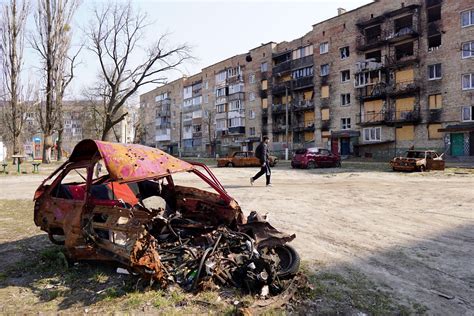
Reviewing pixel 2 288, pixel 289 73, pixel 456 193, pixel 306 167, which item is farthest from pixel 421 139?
pixel 2 288

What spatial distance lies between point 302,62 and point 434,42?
16.1 m

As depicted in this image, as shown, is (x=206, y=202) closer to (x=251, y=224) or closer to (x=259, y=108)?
(x=251, y=224)

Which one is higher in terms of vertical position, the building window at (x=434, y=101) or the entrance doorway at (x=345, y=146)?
the building window at (x=434, y=101)

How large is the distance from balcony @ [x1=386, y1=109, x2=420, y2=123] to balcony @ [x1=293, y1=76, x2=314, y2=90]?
38.4ft

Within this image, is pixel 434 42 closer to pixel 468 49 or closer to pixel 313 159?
pixel 468 49

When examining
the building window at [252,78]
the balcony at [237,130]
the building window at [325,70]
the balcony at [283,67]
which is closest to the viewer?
the building window at [325,70]

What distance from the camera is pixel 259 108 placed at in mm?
52812

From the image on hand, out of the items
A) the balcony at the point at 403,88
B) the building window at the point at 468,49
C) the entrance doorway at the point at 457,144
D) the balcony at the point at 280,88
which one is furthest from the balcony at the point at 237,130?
the building window at the point at 468,49

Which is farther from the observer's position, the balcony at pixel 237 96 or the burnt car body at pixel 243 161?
the balcony at pixel 237 96

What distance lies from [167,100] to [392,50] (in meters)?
52.1

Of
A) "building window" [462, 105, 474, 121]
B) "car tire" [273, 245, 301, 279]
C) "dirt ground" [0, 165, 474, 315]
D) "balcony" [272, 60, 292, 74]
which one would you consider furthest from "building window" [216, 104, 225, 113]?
"car tire" [273, 245, 301, 279]

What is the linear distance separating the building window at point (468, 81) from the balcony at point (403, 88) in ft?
12.5

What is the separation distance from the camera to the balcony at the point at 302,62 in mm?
44656

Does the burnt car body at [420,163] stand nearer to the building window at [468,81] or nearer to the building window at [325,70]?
the building window at [468,81]
